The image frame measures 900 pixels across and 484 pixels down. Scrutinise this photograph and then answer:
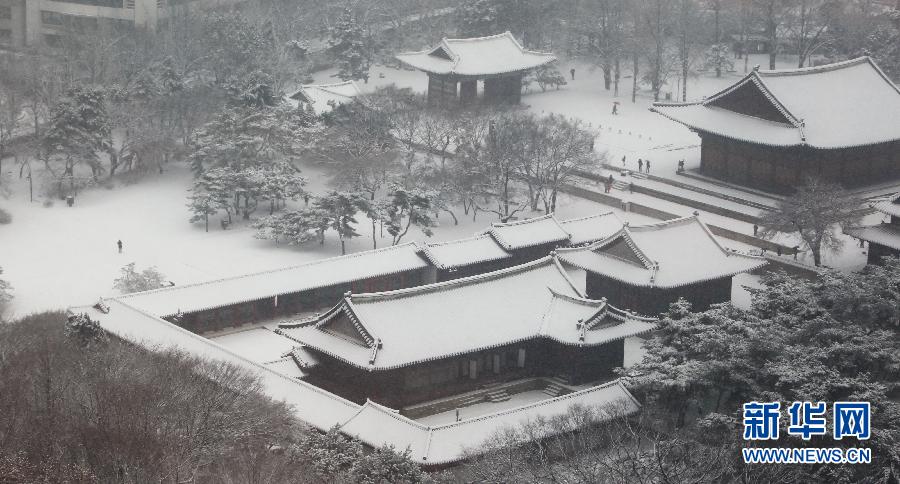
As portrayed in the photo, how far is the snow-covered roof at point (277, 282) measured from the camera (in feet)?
152

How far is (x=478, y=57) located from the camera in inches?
2879

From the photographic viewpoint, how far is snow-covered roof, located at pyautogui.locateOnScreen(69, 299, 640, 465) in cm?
3516

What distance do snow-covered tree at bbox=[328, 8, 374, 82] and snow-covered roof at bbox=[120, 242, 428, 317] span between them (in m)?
29.5

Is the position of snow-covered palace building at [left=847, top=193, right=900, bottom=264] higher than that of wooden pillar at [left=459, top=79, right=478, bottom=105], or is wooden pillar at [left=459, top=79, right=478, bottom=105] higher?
wooden pillar at [left=459, top=79, right=478, bottom=105]

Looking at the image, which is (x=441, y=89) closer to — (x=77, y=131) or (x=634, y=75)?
(x=634, y=75)

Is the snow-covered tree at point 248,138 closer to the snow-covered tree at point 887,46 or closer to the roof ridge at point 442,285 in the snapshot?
the roof ridge at point 442,285

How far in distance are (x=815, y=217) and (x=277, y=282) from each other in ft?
60.4

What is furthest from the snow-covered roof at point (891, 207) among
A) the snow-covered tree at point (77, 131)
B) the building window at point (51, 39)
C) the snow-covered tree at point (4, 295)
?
the building window at point (51, 39)

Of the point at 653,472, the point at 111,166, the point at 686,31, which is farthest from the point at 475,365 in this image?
Result: the point at 686,31

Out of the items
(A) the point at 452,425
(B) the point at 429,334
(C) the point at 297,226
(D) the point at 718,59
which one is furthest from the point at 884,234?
(D) the point at 718,59

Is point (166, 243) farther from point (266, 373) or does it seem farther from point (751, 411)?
point (751, 411)

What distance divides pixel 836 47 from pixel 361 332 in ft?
150

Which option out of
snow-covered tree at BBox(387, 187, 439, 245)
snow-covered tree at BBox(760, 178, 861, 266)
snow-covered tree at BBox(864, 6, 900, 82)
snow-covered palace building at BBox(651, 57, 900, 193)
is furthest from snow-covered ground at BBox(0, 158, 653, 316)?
snow-covered tree at BBox(864, 6, 900, 82)

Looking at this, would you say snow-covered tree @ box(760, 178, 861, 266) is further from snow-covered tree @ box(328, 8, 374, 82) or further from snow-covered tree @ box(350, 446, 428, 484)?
snow-covered tree @ box(328, 8, 374, 82)
